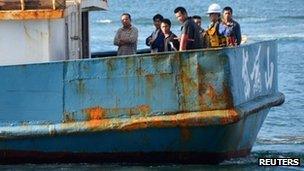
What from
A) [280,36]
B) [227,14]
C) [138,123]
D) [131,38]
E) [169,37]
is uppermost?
[227,14]

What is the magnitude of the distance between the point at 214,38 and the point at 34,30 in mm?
2110

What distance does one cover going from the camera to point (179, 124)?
12.0 metres

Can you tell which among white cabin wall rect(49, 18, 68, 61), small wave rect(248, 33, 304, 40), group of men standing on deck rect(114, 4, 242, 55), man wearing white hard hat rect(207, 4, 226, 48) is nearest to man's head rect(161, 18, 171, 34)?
group of men standing on deck rect(114, 4, 242, 55)

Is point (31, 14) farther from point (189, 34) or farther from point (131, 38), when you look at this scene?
point (189, 34)

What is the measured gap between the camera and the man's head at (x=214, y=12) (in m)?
12.8

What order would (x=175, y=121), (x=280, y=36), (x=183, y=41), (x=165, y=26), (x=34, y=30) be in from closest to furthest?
(x=175, y=121)
(x=183, y=41)
(x=34, y=30)
(x=165, y=26)
(x=280, y=36)

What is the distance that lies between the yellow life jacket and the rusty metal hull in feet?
1.44

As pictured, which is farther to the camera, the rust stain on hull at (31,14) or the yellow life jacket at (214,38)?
the yellow life jacket at (214,38)

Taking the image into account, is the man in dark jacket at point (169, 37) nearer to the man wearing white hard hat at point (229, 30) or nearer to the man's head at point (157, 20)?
the man's head at point (157, 20)

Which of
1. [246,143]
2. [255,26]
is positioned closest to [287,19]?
[255,26]

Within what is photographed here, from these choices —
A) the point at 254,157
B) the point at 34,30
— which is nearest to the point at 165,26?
the point at 34,30

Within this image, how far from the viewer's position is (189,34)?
12.3 meters

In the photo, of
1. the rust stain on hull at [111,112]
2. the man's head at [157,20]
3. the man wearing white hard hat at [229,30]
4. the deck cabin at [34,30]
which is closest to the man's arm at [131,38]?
the man's head at [157,20]

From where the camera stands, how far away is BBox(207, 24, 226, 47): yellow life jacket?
12.9 meters
